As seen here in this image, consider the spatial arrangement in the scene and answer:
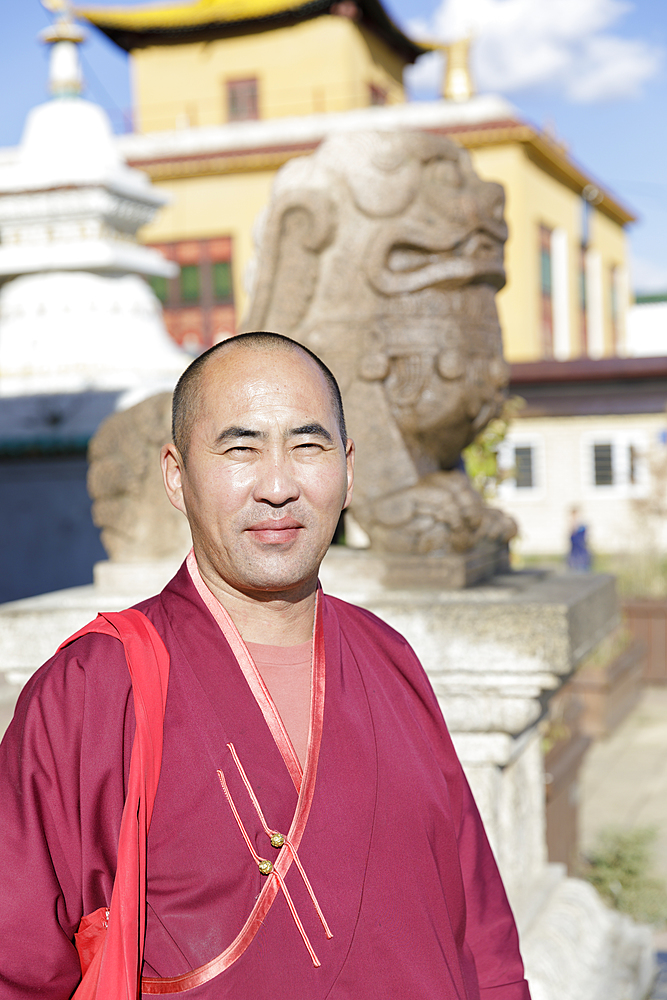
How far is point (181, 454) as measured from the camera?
5.32ft

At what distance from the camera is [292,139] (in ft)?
71.3

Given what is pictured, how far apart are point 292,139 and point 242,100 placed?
14.6ft

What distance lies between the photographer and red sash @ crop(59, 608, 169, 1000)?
1364 millimetres

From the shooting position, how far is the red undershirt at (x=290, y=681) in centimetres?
157

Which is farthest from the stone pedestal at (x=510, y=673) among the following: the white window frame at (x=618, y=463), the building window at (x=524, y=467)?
the building window at (x=524, y=467)

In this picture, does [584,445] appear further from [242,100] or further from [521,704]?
[521,704]

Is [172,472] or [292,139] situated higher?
[292,139]

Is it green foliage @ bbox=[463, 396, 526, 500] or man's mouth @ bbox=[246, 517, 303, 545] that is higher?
man's mouth @ bbox=[246, 517, 303, 545]

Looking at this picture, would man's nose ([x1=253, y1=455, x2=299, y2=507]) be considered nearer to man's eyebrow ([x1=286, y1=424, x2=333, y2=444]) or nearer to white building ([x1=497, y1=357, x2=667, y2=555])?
man's eyebrow ([x1=286, y1=424, x2=333, y2=444])

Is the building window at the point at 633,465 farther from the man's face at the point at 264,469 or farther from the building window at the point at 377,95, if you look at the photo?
the man's face at the point at 264,469

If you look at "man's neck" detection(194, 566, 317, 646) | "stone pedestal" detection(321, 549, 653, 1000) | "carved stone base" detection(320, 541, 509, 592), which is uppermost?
"man's neck" detection(194, 566, 317, 646)

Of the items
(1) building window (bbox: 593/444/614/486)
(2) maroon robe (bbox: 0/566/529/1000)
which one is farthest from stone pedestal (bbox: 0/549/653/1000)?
(1) building window (bbox: 593/444/614/486)

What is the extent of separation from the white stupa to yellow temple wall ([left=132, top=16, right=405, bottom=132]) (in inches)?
759

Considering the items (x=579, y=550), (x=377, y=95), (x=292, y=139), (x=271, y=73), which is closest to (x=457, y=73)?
(x=377, y=95)
